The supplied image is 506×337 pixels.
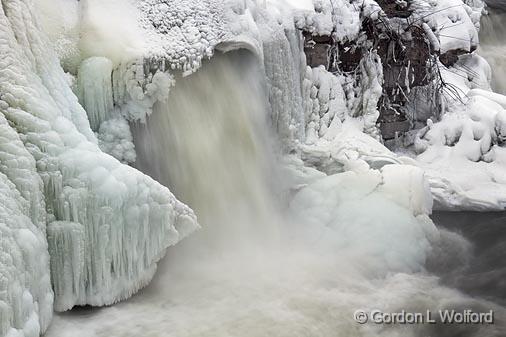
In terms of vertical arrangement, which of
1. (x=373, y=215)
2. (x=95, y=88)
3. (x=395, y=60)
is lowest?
(x=373, y=215)

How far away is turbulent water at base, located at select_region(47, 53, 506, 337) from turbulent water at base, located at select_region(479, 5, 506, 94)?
4768mm

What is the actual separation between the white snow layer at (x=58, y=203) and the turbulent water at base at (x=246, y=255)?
23 cm

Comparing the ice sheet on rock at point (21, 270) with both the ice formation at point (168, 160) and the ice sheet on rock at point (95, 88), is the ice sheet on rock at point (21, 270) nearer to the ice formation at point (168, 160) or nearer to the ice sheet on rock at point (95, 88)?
the ice formation at point (168, 160)

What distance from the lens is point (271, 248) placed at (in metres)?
4.30

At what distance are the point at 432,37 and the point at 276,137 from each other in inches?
111

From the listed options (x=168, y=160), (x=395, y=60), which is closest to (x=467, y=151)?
(x=395, y=60)

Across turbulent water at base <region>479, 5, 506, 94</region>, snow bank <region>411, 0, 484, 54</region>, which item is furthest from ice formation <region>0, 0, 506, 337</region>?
turbulent water at base <region>479, 5, 506, 94</region>

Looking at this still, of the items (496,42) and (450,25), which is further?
(496,42)

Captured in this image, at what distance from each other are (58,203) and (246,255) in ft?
5.18

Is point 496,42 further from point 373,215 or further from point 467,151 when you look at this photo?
point 373,215

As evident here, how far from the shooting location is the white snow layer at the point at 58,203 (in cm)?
269

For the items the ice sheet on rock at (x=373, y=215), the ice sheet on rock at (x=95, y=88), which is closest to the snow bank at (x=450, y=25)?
the ice sheet on rock at (x=373, y=215)

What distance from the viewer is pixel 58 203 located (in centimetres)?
299

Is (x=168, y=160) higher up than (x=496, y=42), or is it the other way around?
(x=168, y=160)
